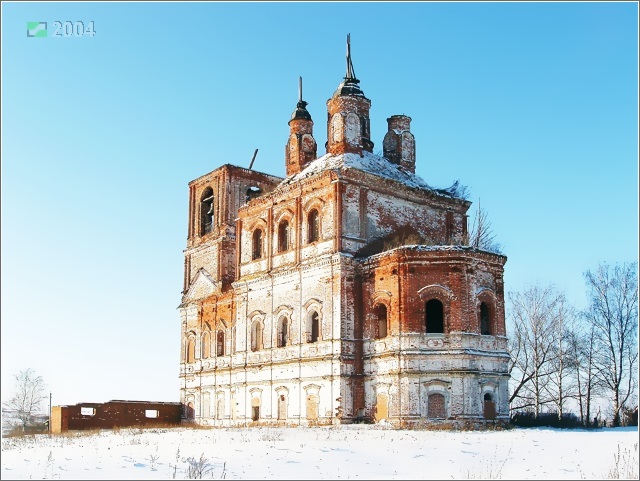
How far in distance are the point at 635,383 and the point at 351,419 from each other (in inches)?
534

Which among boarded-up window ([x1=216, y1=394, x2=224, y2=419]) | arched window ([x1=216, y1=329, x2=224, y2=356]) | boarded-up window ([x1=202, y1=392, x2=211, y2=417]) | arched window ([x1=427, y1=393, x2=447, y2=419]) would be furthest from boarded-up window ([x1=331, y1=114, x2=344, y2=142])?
boarded-up window ([x1=202, y1=392, x2=211, y2=417])

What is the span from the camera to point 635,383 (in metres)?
30.9

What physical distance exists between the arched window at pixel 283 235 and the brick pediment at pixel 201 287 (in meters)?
5.71

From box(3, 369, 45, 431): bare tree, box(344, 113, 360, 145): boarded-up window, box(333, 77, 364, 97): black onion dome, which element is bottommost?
box(3, 369, 45, 431): bare tree

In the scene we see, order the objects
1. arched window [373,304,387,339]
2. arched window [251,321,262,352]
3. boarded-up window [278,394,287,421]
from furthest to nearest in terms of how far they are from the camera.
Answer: arched window [251,321,262,352]
boarded-up window [278,394,287,421]
arched window [373,304,387,339]

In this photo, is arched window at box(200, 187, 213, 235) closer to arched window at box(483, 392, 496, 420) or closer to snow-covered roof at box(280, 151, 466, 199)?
snow-covered roof at box(280, 151, 466, 199)

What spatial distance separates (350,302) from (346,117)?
716 centimetres

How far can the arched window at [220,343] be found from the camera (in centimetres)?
3175

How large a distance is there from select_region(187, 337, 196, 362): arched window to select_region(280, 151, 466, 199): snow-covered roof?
357 inches

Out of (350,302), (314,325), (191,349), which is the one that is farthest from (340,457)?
(191,349)

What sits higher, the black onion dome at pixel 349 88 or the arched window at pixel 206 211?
the black onion dome at pixel 349 88

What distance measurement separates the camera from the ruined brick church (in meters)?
23.1

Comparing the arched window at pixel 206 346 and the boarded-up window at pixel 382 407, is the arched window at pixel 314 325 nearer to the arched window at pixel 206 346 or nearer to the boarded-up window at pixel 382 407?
the boarded-up window at pixel 382 407

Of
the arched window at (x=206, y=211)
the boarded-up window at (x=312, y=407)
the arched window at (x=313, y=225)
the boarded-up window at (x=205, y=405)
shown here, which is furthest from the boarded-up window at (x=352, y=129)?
the boarded-up window at (x=205, y=405)
